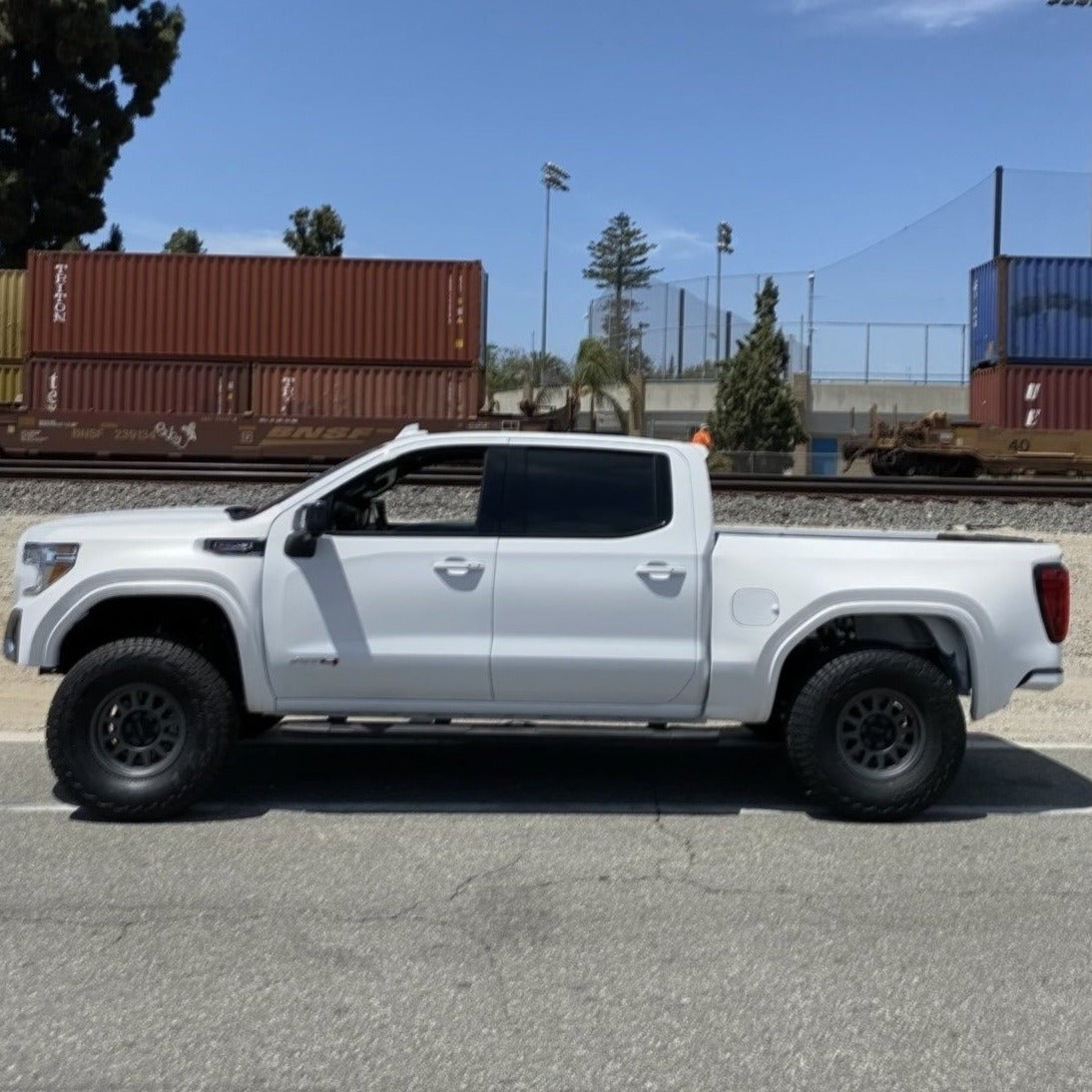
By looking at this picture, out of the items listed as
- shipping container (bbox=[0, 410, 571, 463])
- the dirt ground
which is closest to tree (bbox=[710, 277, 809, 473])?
shipping container (bbox=[0, 410, 571, 463])

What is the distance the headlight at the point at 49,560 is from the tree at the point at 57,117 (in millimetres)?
36711

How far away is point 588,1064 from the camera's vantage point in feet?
13.0

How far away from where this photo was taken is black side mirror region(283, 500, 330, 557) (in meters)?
6.30

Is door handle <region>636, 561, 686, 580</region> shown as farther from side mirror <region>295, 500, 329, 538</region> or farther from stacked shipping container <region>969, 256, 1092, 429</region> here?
stacked shipping container <region>969, 256, 1092, 429</region>

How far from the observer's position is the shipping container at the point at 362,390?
22875 millimetres

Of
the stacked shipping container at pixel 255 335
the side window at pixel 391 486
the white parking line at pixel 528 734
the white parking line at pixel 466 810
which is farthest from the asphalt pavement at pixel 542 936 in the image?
the stacked shipping container at pixel 255 335

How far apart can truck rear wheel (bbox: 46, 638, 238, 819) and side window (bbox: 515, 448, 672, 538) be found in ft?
5.62

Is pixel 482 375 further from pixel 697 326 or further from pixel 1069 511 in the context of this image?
pixel 697 326

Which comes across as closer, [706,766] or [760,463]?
[706,766]

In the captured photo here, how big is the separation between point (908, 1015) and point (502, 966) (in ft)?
4.54

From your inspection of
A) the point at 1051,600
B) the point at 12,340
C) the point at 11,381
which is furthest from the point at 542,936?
the point at 12,340

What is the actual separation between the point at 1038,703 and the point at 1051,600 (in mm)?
3417

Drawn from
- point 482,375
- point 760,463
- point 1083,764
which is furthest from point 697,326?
point 1083,764

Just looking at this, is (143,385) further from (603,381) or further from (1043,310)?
(603,381)
